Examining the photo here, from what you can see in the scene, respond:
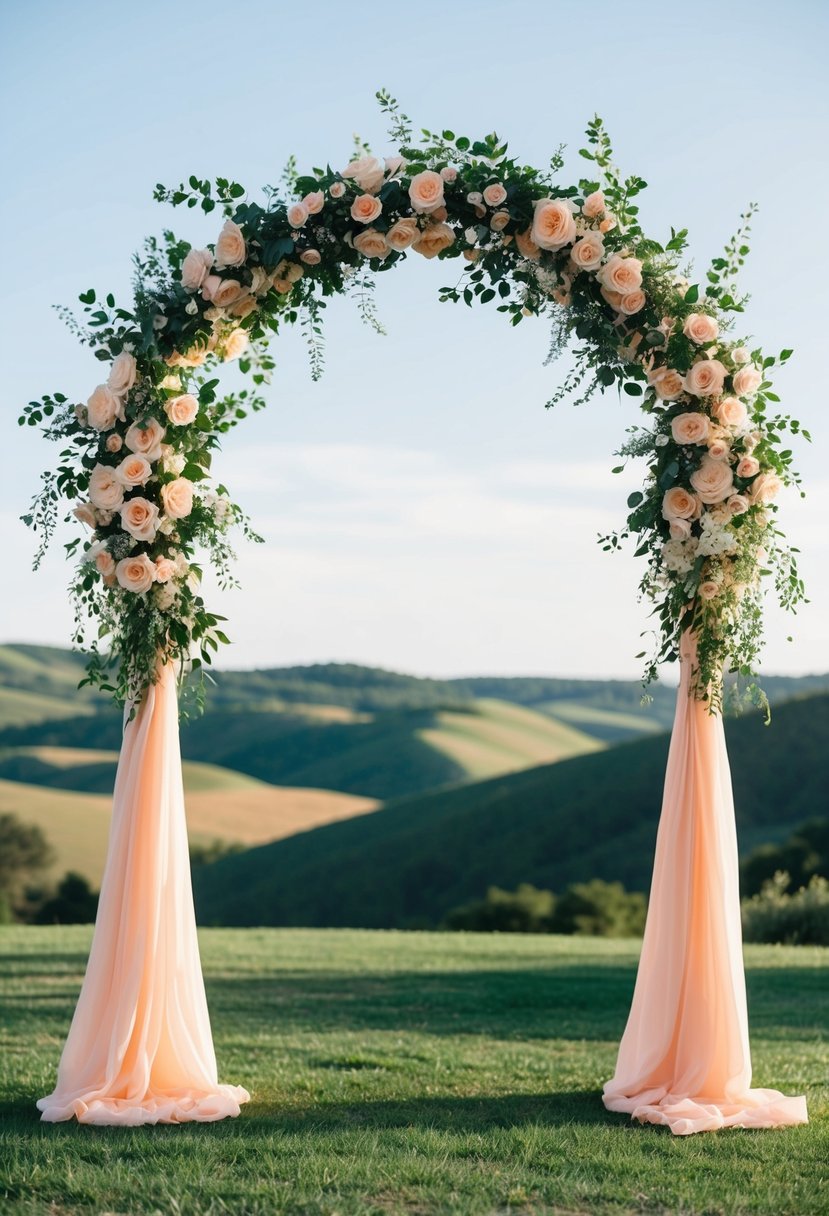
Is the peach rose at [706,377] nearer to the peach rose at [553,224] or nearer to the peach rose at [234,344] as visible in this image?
the peach rose at [553,224]

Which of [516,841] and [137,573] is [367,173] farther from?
[516,841]

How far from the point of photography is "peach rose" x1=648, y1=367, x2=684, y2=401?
674 centimetres

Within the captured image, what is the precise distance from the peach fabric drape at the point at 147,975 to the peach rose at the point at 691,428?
3.07m

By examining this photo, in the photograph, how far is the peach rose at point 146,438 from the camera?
6648 mm

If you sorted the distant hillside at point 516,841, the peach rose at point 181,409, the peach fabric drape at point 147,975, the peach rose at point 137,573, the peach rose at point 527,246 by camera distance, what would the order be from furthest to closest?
the distant hillside at point 516,841 → the peach rose at point 527,246 → the peach rose at point 181,409 → the peach rose at point 137,573 → the peach fabric drape at point 147,975

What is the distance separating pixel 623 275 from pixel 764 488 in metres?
1.40

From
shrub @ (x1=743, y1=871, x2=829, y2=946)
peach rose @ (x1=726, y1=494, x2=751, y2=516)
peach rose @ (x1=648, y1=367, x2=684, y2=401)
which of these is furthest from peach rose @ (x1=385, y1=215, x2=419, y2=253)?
shrub @ (x1=743, y1=871, x2=829, y2=946)

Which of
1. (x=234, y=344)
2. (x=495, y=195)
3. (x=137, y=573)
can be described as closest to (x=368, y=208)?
(x=495, y=195)

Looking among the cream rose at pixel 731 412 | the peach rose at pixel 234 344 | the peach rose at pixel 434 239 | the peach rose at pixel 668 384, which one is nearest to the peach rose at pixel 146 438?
the peach rose at pixel 234 344

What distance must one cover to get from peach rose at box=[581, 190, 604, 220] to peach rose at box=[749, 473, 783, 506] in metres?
1.73

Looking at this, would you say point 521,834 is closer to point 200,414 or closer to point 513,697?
point 200,414

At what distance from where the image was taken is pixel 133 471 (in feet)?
21.4

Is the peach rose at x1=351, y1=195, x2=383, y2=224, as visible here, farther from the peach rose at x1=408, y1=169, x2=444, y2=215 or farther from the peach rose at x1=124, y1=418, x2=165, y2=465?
the peach rose at x1=124, y1=418, x2=165, y2=465

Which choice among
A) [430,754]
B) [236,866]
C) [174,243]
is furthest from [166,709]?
[430,754]
